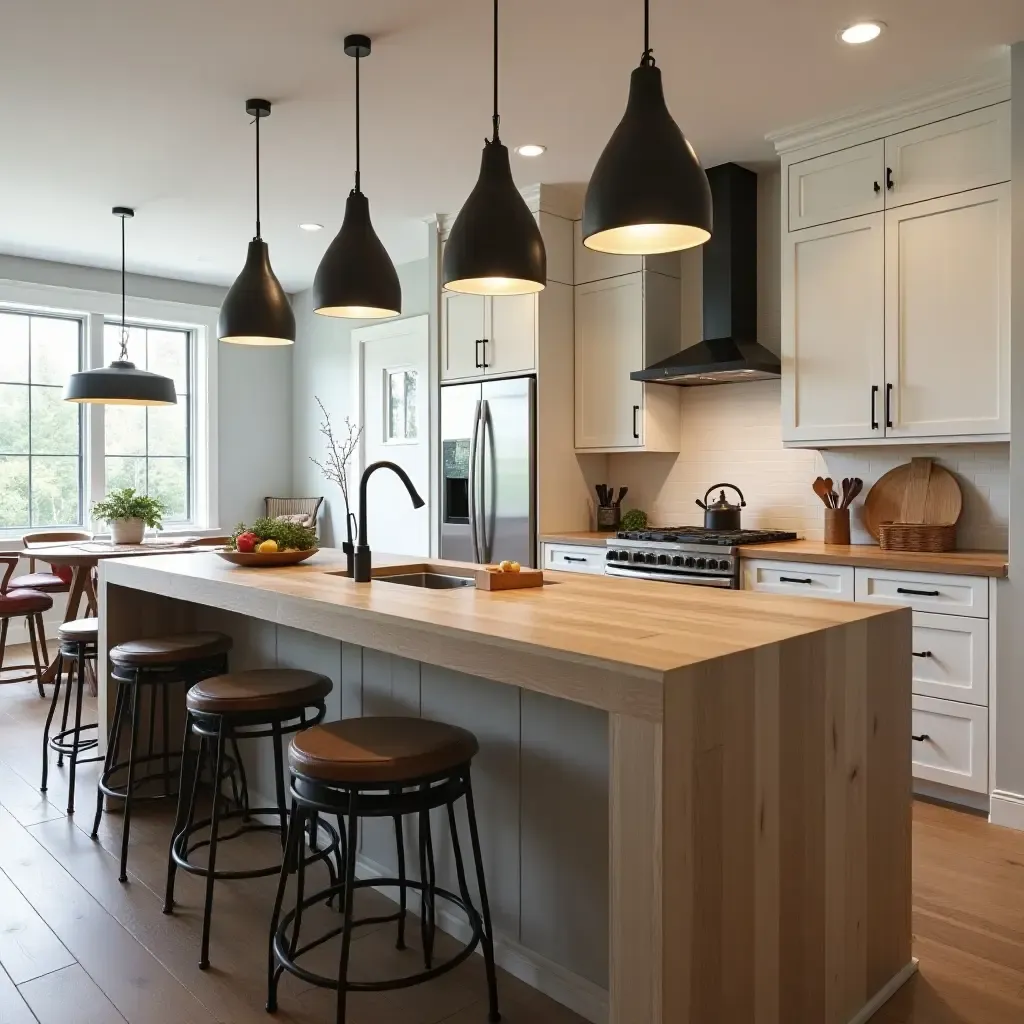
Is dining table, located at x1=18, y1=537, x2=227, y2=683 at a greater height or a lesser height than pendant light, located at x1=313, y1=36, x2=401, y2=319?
lesser

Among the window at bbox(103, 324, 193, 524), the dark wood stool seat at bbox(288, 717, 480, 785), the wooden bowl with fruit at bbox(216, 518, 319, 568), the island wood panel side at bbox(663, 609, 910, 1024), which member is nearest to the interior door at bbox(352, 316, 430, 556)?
the window at bbox(103, 324, 193, 524)

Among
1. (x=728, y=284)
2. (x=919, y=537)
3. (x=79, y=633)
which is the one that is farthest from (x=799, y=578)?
(x=79, y=633)

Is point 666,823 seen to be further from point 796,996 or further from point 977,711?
point 977,711

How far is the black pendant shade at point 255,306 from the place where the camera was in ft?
10.8

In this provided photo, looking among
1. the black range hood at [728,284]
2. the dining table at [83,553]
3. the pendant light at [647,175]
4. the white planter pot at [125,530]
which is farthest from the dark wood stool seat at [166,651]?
the black range hood at [728,284]

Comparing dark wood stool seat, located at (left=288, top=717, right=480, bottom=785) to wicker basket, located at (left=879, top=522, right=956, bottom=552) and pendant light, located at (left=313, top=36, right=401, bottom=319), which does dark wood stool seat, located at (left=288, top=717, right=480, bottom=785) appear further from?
wicker basket, located at (left=879, top=522, right=956, bottom=552)

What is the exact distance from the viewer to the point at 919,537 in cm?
353

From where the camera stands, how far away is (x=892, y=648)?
2023 mm

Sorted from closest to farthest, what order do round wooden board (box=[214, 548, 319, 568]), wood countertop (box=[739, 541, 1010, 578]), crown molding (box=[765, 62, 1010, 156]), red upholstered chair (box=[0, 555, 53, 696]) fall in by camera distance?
round wooden board (box=[214, 548, 319, 568]) < wood countertop (box=[739, 541, 1010, 578]) < crown molding (box=[765, 62, 1010, 156]) < red upholstered chair (box=[0, 555, 53, 696])

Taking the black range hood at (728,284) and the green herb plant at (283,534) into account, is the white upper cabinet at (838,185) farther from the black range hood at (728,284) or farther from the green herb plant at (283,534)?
the green herb plant at (283,534)

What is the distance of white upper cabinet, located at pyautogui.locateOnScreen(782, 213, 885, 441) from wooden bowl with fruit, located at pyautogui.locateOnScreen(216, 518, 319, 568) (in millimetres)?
2195

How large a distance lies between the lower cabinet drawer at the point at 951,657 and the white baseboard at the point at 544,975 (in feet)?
6.40

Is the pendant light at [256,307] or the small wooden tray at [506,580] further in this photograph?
the pendant light at [256,307]

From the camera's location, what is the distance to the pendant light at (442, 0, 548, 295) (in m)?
2.31
